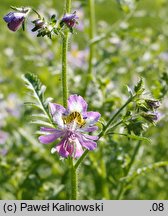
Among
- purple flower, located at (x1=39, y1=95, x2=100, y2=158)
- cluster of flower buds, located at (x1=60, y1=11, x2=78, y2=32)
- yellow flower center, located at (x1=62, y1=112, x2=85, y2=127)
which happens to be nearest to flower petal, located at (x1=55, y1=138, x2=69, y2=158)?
purple flower, located at (x1=39, y1=95, x2=100, y2=158)

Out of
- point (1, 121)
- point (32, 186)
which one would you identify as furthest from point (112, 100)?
point (1, 121)

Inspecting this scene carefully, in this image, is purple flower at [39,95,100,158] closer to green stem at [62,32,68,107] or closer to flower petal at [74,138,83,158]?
flower petal at [74,138,83,158]

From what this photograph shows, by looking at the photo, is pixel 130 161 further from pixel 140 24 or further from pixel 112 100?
pixel 140 24

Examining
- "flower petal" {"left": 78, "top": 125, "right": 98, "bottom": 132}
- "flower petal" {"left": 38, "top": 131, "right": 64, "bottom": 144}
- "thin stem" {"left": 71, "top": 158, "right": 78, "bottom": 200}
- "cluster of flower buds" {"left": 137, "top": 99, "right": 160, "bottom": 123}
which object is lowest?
"thin stem" {"left": 71, "top": 158, "right": 78, "bottom": 200}

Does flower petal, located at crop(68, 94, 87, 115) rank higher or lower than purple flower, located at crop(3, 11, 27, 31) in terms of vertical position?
lower

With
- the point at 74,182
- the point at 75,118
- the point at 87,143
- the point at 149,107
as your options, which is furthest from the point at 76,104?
the point at 74,182

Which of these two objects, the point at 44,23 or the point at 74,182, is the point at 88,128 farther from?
the point at 44,23
